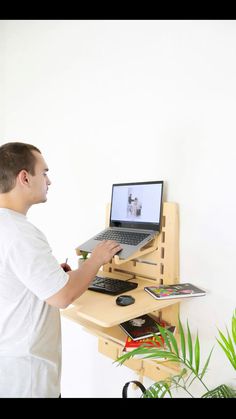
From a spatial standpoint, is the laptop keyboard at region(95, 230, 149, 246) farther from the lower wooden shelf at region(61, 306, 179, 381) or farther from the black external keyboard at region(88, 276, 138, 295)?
the lower wooden shelf at region(61, 306, 179, 381)

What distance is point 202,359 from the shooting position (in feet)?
4.40

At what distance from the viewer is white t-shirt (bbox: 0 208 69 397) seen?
98 centimetres

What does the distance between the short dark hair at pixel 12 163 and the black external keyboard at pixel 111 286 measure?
561 millimetres

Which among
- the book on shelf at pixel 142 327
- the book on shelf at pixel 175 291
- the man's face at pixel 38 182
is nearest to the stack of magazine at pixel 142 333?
the book on shelf at pixel 142 327

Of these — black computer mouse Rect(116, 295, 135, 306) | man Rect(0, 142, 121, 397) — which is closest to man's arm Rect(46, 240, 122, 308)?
man Rect(0, 142, 121, 397)

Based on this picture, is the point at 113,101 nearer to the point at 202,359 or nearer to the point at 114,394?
the point at 202,359

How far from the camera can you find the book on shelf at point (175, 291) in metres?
1.18

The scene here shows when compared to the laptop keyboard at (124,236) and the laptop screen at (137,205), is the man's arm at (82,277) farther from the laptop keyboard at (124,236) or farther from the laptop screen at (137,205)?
the laptop screen at (137,205)

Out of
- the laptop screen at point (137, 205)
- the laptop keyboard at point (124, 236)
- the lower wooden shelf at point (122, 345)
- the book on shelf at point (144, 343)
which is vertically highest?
the laptop screen at point (137, 205)

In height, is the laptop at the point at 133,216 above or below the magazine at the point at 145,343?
above

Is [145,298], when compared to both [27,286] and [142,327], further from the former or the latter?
[27,286]

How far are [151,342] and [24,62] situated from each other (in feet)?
7.46

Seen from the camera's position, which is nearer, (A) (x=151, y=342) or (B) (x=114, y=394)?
(A) (x=151, y=342)
